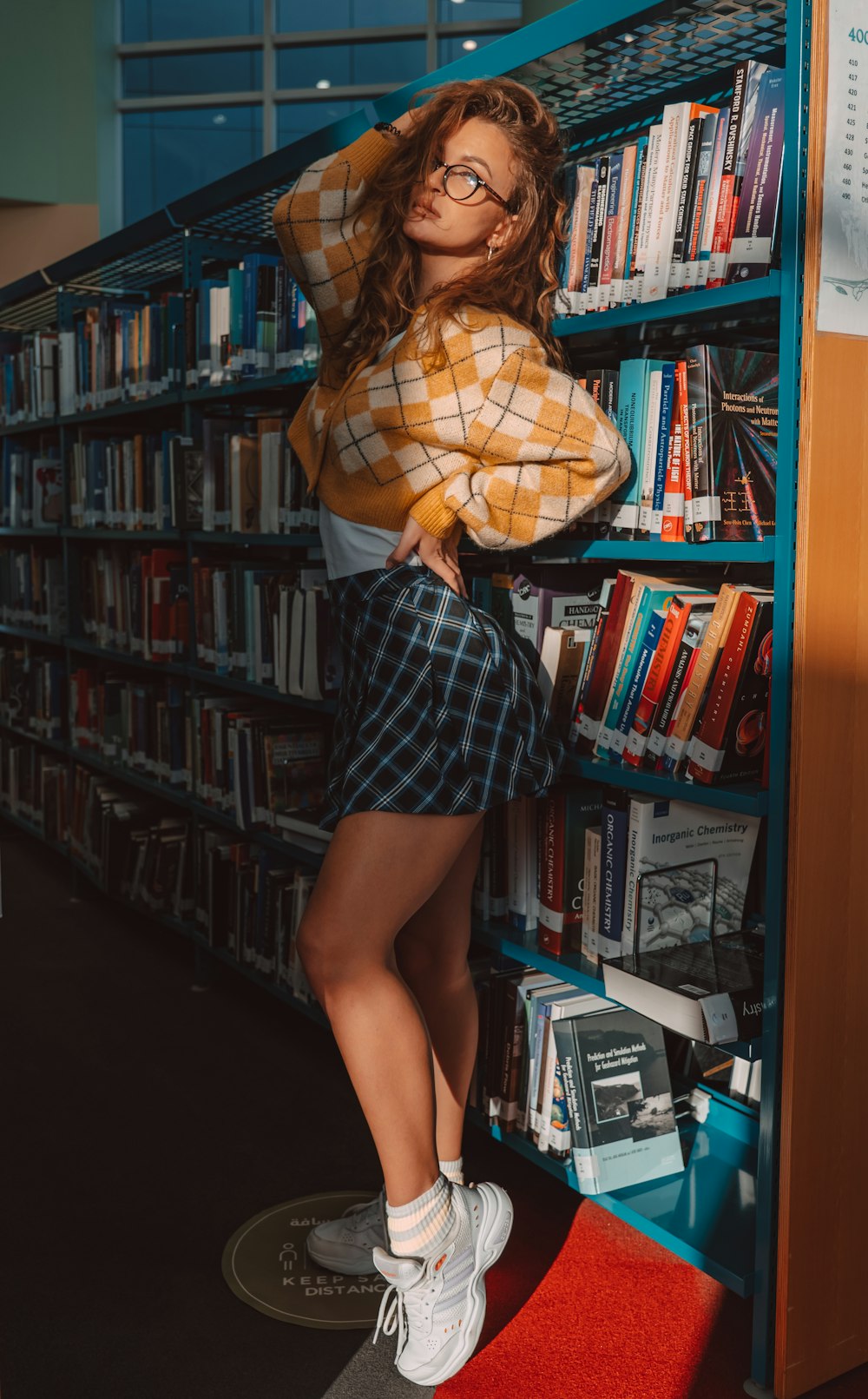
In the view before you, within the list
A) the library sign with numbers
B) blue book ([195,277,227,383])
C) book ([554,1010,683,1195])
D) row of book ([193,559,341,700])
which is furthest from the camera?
blue book ([195,277,227,383])

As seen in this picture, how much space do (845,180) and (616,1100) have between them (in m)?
1.48

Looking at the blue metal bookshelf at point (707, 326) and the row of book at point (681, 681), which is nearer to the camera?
the blue metal bookshelf at point (707, 326)

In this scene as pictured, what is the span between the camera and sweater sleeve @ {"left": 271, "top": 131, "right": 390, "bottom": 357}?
179 centimetres

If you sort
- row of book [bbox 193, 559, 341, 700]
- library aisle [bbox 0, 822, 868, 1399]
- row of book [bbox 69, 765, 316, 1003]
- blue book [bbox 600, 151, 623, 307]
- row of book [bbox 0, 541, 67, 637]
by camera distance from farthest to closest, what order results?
1. row of book [bbox 0, 541, 67, 637]
2. row of book [bbox 69, 765, 316, 1003]
3. row of book [bbox 193, 559, 341, 700]
4. blue book [bbox 600, 151, 623, 307]
5. library aisle [bbox 0, 822, 868, 1399]

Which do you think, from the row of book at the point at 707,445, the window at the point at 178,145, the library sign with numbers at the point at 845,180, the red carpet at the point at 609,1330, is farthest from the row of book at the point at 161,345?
the window at the point at 178,145

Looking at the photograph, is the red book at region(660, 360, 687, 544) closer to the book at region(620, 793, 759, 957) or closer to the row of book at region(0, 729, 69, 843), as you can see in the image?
the book at region(620, 793, 759, 957)

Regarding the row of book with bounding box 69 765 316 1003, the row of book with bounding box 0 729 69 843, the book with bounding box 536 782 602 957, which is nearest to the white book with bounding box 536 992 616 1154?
the book with bounding box 536 782 602 957

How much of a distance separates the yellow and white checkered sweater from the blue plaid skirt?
0.38 feet

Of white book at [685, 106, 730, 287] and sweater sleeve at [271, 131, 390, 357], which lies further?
sweater sleeve at [271, 131, 390, 357]

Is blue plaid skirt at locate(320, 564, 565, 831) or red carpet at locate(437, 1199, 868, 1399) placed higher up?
blue plaid skirt at locate(320, 564, 565, 831)

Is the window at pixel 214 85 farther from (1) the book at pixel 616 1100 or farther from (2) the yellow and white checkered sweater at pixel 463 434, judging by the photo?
(1) the book at pixel 616 1100

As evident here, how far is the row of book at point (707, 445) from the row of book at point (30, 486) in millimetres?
2850

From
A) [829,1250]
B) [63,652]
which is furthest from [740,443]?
[63,652]

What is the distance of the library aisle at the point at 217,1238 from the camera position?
5.57ft
